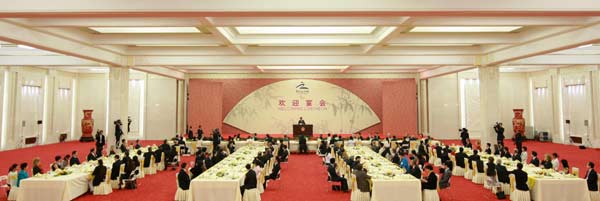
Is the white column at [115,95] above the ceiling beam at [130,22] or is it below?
below

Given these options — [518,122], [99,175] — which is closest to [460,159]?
[99,175]

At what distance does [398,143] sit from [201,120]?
13739 mm

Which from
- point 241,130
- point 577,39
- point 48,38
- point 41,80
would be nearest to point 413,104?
point 241,130

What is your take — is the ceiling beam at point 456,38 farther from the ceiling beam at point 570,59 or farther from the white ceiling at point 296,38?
the ceiling beam at point 570,59

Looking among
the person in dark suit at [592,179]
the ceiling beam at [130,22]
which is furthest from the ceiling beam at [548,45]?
the ceiling beam at [130,22]

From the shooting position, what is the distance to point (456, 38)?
45.3ft

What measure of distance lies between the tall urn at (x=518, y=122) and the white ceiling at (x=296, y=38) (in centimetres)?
781

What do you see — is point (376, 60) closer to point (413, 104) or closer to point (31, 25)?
point (413, 104)

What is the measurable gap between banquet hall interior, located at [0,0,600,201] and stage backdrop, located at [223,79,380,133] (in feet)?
0.34

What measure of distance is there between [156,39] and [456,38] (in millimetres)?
11527

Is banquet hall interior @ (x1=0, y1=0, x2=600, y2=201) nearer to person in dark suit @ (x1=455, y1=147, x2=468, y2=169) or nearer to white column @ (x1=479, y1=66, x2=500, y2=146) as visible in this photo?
white column @ (x1=479, y1=66, x2=500, y2=146)

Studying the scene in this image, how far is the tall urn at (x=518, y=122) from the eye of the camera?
23844 mm

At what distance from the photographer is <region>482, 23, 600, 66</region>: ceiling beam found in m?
10.9

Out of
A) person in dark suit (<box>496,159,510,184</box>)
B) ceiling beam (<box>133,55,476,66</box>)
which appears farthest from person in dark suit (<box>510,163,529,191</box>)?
ceiling beam (<box>133,55,476,66</box>)
